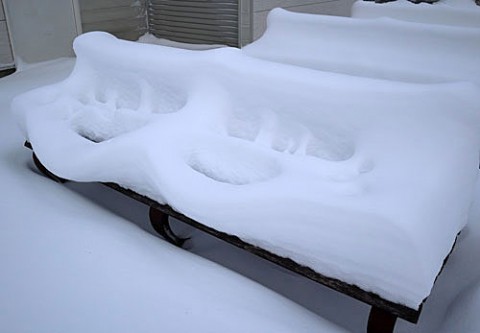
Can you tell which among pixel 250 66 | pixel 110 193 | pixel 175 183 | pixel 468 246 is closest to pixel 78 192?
pixel 110 193

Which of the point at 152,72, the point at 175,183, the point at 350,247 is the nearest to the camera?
the point at 350,247

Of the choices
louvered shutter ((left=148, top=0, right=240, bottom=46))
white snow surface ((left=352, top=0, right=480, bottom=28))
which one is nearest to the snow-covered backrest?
white snow surface ((left=352, top=0, right=480, bottom=28))

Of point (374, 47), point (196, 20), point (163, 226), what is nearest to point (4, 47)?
point (196, 20)

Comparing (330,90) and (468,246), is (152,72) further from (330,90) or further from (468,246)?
(468,246)

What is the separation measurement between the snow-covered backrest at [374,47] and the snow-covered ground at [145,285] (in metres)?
0.99

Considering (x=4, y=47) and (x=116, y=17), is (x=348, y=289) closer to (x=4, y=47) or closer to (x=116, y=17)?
(x=4, y=47)

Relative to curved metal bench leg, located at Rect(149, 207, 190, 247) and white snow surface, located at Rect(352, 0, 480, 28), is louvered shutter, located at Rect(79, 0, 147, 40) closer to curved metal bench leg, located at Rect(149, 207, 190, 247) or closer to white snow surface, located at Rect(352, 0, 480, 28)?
white snow surface, located at Rect(352, 0, 480, 28)

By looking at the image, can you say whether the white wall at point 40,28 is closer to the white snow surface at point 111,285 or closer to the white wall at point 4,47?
the white wall at point 4,47

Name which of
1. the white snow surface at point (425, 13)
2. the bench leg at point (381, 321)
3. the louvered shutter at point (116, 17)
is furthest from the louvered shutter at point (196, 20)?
the bench leg at point (381, 321)

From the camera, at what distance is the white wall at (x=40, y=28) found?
3766 millimetres

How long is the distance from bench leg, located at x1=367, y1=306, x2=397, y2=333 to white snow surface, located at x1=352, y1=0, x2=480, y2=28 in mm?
3023

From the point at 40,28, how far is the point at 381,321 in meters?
4.04

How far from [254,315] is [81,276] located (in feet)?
1.87

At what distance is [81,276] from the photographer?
4.36 feet
